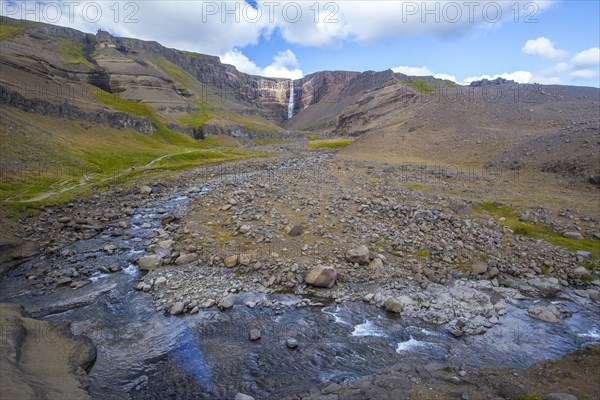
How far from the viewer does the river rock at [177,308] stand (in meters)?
14.8

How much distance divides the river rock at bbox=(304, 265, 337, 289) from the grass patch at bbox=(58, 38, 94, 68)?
160882 mm

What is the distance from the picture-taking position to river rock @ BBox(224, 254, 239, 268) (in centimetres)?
1856

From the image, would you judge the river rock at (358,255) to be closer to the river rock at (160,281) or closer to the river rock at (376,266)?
the river rock at (376,266)

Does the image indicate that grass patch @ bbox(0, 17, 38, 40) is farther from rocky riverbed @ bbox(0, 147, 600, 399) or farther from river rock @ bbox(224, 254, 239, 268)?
river rock @ bbox(224, 254, 239, 268)

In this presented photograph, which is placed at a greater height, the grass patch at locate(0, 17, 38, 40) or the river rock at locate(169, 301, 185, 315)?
the grass patch at locate(0, 17, 38, 40)

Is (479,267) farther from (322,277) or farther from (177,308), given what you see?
(177,308)

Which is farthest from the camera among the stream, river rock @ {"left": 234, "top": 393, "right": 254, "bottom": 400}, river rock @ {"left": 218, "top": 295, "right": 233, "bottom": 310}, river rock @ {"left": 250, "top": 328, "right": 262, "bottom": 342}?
river rock @ {"left": 218, "top": 295, "right": 233, "bottom": 310}

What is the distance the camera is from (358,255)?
737 inches

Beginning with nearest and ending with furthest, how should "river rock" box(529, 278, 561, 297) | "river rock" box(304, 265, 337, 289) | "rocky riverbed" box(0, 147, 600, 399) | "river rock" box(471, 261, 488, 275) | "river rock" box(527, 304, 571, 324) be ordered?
1. "rocky riverbed" box(0, 147, 600, 399)
2. "river rock" box(527, 304, 571, 324)
3. "river rock" box(529, 278, 561, 297)
4. "river rock" box(304, 265, 337, 289)
5. "river rock" box(471, 261, 488, 275)

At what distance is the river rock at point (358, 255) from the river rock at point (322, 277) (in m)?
1.87

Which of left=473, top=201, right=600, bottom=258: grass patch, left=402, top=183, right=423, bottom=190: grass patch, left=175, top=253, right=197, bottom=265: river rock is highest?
left=402, top=183, right=423, bottom=190: grass patch

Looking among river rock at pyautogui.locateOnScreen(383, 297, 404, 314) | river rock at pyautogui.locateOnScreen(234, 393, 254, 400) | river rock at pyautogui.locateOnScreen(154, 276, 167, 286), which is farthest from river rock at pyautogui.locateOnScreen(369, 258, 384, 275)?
river rock at pyautogui.locateOnScreen(154, 276, 167, 286)

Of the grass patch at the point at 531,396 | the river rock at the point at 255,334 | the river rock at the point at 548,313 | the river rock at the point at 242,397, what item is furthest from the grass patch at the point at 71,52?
the grass patch at the point at 531,396

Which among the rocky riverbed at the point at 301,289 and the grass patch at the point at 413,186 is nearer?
the rocky riverbed at the point at 301,289
